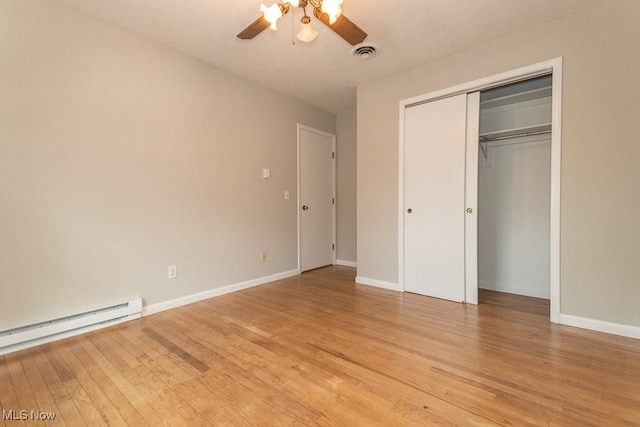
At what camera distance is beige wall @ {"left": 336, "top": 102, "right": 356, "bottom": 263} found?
15.0 feet

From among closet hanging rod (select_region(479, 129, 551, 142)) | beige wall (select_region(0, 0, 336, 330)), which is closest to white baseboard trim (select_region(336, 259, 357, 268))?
beige wall (select_region(0, 0, 336, 330))

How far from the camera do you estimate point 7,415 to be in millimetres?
1347

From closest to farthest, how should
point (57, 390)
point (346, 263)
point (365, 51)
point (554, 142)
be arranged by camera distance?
point (57, 390), point (554, 142), point (365, 51), point (346, 263)

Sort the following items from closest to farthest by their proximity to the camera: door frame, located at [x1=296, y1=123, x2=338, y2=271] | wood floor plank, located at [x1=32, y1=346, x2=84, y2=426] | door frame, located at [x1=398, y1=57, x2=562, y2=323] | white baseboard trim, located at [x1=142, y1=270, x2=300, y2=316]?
wood floor plank, located at [x1=32, y1=346, x2=84, y2=426] < door frame, located at [x1=398, y1=57, x2=562, y2=323] < white baseboard trim, located at [x1=142, y1=270, x2=300, y2=316] < door frame, located at [x1=296, y1=123, x2=338, y2=271]

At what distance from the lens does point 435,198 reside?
304 cm

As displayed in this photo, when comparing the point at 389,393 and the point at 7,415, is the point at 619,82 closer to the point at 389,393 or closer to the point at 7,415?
the point at 389,393

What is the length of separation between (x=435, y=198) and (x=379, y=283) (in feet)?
3.90

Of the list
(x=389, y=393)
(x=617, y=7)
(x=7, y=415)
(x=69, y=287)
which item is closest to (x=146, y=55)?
(x=69, y=287)

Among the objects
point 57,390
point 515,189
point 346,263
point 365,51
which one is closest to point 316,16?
point 365,51

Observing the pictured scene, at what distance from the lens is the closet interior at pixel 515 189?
2991 millimetres

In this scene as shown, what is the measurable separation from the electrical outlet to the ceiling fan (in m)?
2.10

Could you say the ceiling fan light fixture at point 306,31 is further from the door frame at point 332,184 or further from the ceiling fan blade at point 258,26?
the door frame at point 332,184

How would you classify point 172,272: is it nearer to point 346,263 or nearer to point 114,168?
point 114,168

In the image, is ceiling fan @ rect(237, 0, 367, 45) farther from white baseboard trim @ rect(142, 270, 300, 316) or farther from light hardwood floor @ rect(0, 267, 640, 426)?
white baseboard trim @ rect(142, 270, 300, 316)
